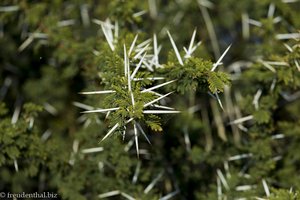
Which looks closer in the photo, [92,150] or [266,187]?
[266,187]

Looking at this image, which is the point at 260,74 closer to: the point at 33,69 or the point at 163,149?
the point at 163,149

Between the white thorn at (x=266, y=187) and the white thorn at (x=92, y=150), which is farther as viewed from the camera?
the white thorn at (x=92, y=150)

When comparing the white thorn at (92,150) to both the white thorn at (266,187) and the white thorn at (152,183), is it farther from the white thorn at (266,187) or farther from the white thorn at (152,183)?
the white thorn at (266,187)

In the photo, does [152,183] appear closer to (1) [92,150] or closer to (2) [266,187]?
(1) [92,150]

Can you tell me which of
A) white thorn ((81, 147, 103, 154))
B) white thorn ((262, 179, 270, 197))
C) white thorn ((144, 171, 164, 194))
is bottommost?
white thorn ((144, 171, 164, 194))

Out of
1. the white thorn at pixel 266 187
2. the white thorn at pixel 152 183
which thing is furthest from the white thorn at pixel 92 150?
the white thorn at pixel 266 187

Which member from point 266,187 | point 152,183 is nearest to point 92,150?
point 152,183

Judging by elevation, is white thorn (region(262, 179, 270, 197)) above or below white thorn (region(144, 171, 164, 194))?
above

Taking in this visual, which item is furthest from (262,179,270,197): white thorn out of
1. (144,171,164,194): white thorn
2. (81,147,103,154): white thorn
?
(81,147,103,154): white thorn

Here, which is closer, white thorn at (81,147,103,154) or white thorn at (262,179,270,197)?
white thorn at (262,179,270,197)

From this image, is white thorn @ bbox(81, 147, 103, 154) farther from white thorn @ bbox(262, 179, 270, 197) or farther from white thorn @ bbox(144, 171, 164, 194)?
white thorn @ bbox(262, 179, 270, 197)

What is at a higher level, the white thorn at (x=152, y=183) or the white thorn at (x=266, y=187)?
the white thorn at (x=266, y=187)
